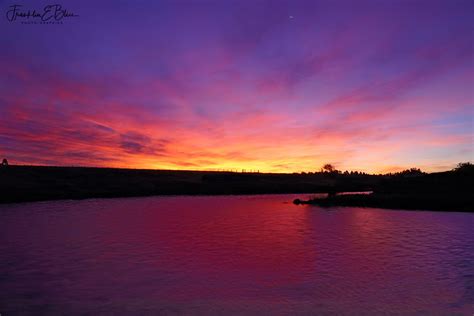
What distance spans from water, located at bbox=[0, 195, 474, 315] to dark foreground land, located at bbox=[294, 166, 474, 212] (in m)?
12.6

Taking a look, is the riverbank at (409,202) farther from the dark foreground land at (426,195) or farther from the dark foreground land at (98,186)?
the dark foreground land at (98,186)

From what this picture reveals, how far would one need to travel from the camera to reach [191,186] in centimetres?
9756

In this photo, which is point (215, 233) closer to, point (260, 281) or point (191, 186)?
point (260, 281)

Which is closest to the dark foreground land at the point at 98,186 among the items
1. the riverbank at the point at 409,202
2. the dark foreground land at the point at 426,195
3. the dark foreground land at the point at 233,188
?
the dark foreground land at the point at 233,188

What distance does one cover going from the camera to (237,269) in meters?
17.9

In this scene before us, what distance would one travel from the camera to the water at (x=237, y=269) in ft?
41.9

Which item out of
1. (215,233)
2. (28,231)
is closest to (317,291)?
(215,233)

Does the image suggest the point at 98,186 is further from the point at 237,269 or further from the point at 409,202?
the point at 237,269

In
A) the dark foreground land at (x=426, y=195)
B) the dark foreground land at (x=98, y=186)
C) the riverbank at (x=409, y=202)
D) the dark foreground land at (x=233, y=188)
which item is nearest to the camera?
the riverbank at (x=409, y=202)

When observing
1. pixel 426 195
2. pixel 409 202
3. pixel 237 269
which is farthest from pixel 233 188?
pixel 237 269

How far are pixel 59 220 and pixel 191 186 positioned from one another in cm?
6232

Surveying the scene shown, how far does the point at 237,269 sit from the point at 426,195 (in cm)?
4157

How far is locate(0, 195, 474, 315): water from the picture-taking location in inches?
503

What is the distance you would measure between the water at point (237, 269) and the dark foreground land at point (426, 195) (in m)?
12.6
